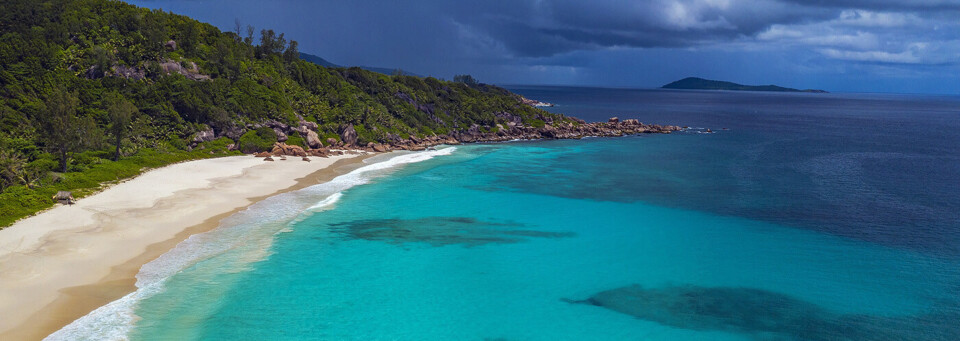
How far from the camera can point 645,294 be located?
29.8 meters

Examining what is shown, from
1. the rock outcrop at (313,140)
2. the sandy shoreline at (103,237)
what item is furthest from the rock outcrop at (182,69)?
the sandy shoreline at (103,237)

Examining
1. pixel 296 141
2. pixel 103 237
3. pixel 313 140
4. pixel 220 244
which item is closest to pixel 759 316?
pixel 220 244

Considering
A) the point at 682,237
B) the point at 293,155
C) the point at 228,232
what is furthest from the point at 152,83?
the point at 682,237

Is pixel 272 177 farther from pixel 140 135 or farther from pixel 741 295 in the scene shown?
pixel 741 295

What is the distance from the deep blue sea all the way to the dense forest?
17.6 m

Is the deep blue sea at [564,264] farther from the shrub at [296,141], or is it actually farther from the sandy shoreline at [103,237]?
the shrub at [296,141]

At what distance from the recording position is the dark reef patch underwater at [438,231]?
3919 cm

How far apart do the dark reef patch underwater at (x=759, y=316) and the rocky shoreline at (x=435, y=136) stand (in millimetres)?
55380

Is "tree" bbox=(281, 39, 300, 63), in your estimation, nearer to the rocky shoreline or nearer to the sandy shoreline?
the rocky shoreline

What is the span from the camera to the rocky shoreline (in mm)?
75500

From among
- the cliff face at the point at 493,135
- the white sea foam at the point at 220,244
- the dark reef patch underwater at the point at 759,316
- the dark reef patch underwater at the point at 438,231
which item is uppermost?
the cliff face at the point at 493,135

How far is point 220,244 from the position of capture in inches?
1371

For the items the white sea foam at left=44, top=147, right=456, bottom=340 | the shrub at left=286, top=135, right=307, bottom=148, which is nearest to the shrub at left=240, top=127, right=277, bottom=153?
the shrub at left=286, top=135, right=307, bottom=148

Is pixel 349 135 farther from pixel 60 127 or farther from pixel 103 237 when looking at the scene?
pixel 103 237
